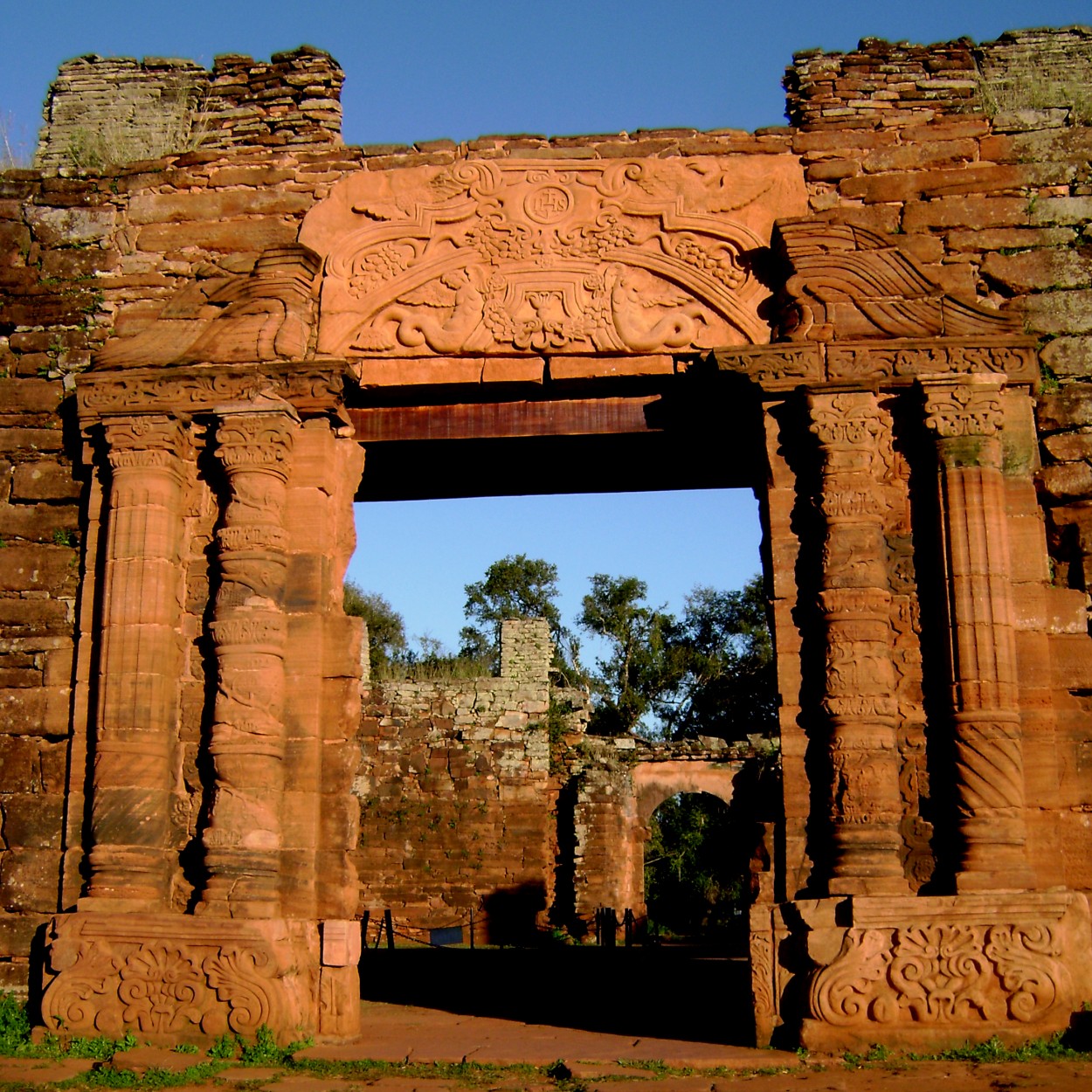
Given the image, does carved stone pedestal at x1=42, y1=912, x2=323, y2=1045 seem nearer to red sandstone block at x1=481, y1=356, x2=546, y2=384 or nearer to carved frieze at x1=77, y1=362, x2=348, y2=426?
carved frieze at x1=77, y1=362, x2=348, y2=426

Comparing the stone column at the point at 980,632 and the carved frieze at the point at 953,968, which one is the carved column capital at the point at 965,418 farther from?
the carved frieze at the point at 953,968

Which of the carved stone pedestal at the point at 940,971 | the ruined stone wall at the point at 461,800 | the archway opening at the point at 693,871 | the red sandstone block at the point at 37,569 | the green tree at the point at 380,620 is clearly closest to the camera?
the carved stone pedestal at the point at 940,971

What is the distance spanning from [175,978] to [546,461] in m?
3.87

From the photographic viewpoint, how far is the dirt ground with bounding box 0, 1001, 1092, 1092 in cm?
564

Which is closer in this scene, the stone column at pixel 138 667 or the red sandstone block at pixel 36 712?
the stone column at pixel 138 667

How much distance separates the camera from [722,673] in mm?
37750

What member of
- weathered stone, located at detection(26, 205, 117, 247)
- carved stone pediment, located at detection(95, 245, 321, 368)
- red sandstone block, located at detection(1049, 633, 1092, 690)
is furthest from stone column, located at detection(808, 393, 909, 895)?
weathered stone, located at detection(26, 205, 117, 247)

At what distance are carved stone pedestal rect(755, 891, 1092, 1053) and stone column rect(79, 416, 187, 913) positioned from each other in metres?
3.44

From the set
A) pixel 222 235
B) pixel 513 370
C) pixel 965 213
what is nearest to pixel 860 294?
pixel 965 213

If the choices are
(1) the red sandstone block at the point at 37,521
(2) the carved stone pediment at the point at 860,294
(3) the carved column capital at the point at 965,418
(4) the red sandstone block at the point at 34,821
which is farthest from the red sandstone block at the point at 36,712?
(3) the carved column capital at the point at 965,418

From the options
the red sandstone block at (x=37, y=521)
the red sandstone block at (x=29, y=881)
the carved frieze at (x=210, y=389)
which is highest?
the carved frieze at (x=210, y=389)

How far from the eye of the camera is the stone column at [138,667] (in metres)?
7.09

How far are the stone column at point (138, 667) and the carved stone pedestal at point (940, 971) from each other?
3.44 metres

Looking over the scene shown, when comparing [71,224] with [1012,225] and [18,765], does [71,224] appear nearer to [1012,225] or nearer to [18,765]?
[18,765]
